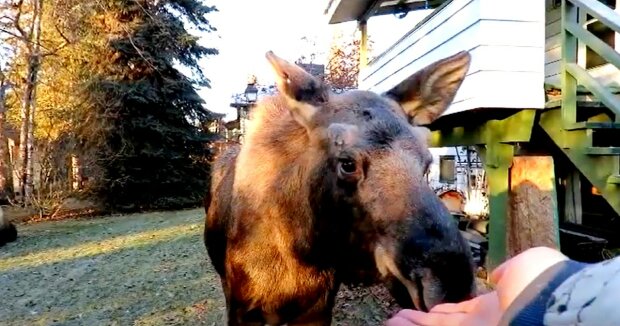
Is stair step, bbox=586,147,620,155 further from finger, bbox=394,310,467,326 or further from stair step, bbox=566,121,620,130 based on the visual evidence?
finger, bbox=394,310,467,326

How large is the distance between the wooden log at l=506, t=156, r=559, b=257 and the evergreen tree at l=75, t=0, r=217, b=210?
50.7ft

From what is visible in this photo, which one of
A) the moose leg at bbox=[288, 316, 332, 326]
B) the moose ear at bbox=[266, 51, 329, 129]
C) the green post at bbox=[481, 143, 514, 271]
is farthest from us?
the green post at bbox=[481, 143, 514, 271]

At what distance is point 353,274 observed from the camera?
274cm

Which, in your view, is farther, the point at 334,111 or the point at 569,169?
the point at 569,169

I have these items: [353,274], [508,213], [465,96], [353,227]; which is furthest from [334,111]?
[465,96]

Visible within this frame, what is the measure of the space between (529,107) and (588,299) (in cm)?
530

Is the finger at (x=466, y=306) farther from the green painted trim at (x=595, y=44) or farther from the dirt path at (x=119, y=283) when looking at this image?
the dirt path at (x=119, y=283)

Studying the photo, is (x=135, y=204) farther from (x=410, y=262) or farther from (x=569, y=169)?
(x=410, y=262)

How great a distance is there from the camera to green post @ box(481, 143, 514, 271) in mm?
5309

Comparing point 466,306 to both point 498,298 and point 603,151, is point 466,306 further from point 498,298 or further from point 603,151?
point 603,151

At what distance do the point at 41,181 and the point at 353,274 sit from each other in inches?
667

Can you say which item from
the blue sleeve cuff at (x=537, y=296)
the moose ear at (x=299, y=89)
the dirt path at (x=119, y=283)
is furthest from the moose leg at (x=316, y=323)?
the blue sleeve cuff at (x=537, y=296)

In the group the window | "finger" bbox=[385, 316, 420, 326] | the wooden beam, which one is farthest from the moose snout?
the window

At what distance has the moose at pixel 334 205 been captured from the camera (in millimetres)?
2020
